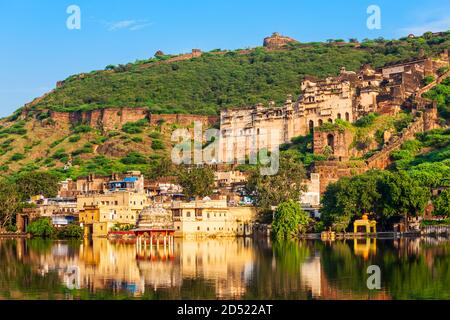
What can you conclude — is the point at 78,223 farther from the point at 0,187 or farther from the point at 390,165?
the point at 390,165

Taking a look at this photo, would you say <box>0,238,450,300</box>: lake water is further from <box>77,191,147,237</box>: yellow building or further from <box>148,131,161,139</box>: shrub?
<box>148,131,161,139</box>: shrub

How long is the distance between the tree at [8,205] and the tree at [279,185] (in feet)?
69.1

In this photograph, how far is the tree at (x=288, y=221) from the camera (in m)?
65.5

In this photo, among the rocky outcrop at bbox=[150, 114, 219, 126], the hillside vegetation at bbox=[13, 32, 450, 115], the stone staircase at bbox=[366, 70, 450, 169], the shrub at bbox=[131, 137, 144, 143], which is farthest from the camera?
the hillside vegetation at bbox=[13, 32, 450, 115]

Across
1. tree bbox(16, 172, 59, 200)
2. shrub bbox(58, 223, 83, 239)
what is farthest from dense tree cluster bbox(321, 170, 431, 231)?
tree bbox(16, 172, 59, 200)

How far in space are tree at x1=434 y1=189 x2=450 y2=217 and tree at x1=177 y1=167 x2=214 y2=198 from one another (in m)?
21.1

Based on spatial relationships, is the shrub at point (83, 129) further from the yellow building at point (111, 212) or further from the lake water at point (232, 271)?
the lake water at point (232, 271)

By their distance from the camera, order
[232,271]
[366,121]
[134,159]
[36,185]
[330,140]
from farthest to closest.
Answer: [134,159]
[36,185]
[366,121]
[330,140]
[232,271]

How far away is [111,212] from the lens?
251 ft

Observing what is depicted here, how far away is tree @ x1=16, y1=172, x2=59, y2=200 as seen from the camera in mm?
89875

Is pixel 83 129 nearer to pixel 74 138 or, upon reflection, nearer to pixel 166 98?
pixel 74 138

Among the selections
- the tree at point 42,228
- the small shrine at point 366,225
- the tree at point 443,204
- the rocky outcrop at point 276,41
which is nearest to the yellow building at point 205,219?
the small shrine at point 366,225

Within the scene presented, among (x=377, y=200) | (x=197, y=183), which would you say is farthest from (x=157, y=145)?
(x=377, y=200)

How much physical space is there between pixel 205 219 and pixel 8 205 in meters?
20.0
